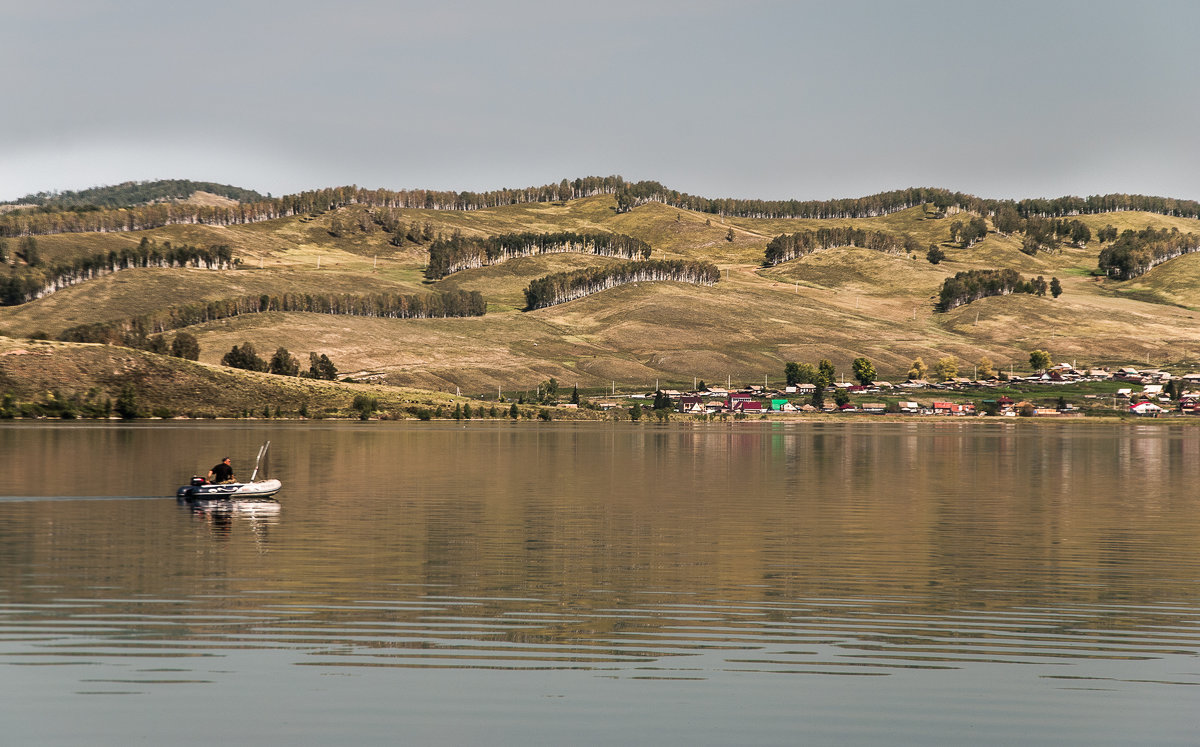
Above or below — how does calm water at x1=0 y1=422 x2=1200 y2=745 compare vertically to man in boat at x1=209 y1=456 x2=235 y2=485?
below

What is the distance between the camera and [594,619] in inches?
1175

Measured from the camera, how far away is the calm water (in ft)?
68.7

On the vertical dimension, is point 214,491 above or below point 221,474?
below

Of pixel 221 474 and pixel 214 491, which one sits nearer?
pixel 214 491

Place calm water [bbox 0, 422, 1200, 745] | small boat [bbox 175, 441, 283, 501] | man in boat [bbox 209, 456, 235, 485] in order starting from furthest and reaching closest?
1. man in boat [bbox 209, 456, 235, 485]
2. small boat [bbox 175, 441, 283, 501]
3. calm water [bbox 0, 422, 1200, 745]

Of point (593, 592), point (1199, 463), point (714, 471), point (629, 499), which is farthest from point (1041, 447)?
point (593, 592)

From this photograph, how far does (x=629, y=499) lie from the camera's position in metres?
67.2

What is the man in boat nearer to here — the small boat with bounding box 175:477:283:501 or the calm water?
the small boat with bounding box 175:477:283:501

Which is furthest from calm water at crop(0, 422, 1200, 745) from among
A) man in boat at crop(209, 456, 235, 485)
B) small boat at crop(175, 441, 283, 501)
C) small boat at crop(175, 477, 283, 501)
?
man in boat at crop(209, 456, 235, 485)

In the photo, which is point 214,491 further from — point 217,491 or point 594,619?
point 594,619

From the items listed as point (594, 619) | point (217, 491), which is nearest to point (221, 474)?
point (217, 491)

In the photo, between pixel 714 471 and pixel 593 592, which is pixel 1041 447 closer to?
pixel 714 471

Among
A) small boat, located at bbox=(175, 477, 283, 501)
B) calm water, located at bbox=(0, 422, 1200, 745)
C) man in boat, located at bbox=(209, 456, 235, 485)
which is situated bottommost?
calm water, located at bbox=(0, 422, 1200, 745)

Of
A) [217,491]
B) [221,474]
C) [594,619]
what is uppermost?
[221,474]
